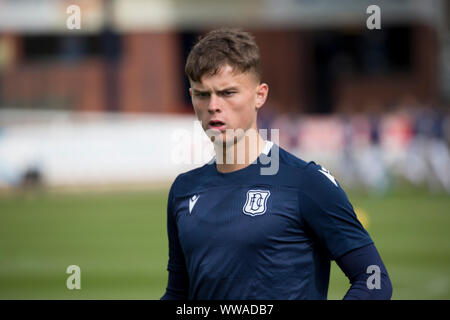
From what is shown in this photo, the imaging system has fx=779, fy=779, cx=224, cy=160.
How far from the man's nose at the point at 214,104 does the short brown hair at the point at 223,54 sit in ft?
0.36

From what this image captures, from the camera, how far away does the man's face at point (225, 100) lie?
357 cm

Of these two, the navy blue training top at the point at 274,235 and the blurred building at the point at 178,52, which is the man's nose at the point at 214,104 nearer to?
the navy blue training top at the point at 274,235

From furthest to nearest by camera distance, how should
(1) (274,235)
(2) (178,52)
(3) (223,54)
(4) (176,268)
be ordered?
(2) (178,52), (4) (176,268), (3) (223,54), (1) (274,235)

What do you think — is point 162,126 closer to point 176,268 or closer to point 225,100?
point 176,268

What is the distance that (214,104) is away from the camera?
357cm

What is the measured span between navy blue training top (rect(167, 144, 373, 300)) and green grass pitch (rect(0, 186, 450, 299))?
6128 millimetres

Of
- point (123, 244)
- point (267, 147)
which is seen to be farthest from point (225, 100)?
point (123, 244)

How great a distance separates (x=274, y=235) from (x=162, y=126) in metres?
23.7

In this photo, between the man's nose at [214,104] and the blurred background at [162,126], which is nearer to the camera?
the man's nose at [214,104]

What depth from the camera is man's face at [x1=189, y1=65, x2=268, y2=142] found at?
357 cm

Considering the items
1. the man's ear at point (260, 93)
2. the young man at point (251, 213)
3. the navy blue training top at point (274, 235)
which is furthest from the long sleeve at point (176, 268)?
the man's ear at point (260, 93)

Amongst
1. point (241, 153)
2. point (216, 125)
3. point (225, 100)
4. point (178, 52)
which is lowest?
point (241, 153)

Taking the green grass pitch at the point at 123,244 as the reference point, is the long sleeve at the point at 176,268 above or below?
above

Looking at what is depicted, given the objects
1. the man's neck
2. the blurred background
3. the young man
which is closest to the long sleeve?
the young man
